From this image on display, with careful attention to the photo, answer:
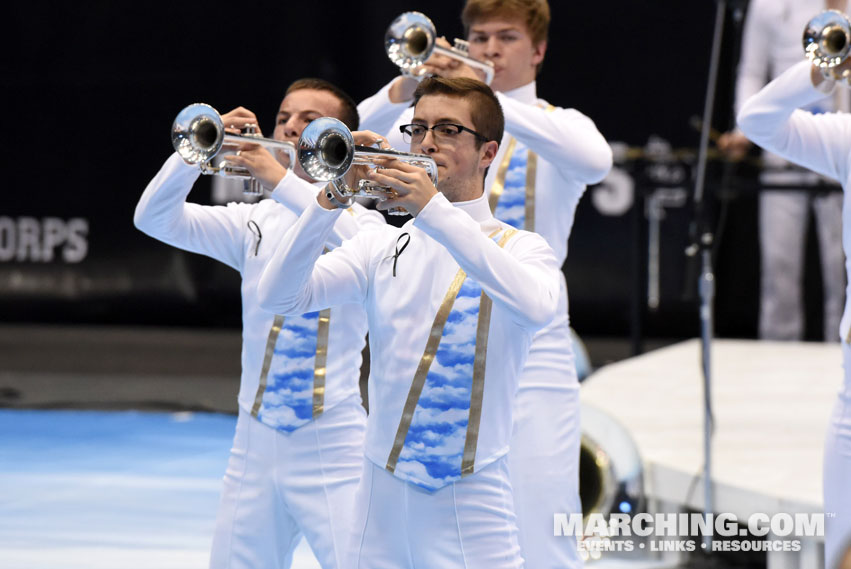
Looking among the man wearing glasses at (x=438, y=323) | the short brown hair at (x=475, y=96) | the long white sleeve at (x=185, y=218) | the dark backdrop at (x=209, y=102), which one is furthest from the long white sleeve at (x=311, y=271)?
the dark backdrop at (x=209, y=102)

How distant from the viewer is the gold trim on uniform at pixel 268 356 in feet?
11.4

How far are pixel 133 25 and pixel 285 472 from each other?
22.7ft

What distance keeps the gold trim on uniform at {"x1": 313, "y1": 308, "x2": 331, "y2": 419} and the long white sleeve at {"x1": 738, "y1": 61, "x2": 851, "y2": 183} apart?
4.18 feet

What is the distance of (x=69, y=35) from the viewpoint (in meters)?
9.70

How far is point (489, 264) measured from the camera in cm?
268

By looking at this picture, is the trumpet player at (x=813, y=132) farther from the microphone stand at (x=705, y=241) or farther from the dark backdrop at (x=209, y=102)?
the dark backdrop at (x=209, y=102)

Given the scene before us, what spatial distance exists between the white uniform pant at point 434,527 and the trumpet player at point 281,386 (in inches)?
23.9

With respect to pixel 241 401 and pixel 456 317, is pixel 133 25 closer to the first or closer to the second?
pixel 241 401

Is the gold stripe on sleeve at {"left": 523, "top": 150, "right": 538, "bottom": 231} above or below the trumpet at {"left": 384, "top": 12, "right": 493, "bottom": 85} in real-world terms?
below

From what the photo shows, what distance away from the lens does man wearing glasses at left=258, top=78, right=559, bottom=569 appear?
107 inches

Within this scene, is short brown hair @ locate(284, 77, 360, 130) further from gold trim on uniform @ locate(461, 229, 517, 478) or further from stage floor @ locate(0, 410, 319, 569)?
stage floor @ locate(0, 410, 319, 569)

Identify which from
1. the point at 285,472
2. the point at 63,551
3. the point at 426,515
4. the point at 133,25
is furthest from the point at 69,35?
the point at 426,515
